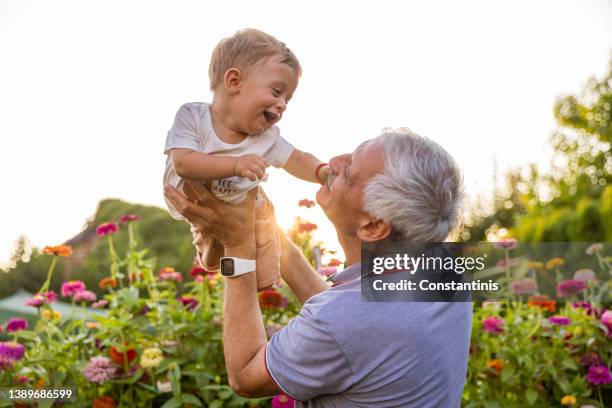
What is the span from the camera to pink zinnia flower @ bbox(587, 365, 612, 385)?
2803 millimetres

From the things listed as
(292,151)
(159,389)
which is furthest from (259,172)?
(159,389)

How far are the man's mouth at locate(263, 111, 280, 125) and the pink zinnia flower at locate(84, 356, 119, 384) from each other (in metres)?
1.34

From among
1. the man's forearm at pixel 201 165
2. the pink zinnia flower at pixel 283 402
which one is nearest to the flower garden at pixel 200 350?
the pink zinnia flower at pixel 283 402

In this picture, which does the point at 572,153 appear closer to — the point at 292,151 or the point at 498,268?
the point at 498,268

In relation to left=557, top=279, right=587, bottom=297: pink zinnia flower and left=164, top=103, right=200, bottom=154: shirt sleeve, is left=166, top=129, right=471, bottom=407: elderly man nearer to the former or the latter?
left=164, top=103, right=200, bottom=154: shirt sleeve

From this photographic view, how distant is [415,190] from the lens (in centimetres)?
148

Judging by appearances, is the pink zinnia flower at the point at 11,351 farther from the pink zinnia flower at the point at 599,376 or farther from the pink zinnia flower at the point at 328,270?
the pink zinnia flower at the point at 599,376

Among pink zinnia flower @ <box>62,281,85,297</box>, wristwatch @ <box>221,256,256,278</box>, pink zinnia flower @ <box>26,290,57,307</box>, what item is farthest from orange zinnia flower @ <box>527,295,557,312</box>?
pink zinnia flower @ <box>26,290,57,307</box>

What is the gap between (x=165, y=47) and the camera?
162 inches

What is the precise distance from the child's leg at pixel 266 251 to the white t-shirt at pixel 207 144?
0.50 feet

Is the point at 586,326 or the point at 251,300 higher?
the point at 251,300

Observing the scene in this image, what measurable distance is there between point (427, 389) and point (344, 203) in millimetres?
477

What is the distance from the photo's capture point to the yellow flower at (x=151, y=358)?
260 centimetres

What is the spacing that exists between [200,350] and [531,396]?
1.43 m
